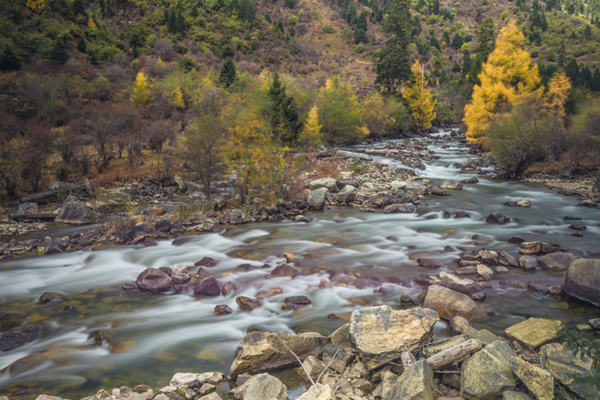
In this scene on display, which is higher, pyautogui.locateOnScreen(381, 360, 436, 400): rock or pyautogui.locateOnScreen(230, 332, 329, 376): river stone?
pyautogui.locateOnScreen(381, 360, 436, 400): rock

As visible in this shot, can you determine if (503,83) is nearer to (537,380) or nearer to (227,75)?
(227,75)

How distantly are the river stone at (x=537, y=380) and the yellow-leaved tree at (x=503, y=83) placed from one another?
86.5 feet

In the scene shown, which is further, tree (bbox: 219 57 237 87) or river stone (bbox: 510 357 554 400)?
tree (bbox: 219 57 237 87)

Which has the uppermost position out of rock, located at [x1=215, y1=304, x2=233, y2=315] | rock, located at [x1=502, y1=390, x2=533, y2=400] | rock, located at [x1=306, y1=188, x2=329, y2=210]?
rock, located at [x1=502, y1=390, x2=533, y2=400]

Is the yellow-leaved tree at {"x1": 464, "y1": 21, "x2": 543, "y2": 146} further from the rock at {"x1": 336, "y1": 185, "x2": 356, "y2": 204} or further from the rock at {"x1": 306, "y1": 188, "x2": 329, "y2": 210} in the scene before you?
the rock at {"x1": 306, "y1": 188, "x2": 329, "y2": 210}

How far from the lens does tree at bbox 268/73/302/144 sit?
26.3 m

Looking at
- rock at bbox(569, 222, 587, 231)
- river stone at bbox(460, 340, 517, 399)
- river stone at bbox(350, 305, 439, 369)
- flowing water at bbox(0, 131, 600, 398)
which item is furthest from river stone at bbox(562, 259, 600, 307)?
rock at bbox(569, 222, 587, 231)

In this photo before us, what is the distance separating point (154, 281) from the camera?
760 cm

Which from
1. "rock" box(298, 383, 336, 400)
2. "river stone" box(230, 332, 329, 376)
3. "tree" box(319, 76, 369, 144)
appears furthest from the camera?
"tree" box(319, 76, 369, 144)

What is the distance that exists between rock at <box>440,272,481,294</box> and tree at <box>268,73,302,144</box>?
20.1 meters

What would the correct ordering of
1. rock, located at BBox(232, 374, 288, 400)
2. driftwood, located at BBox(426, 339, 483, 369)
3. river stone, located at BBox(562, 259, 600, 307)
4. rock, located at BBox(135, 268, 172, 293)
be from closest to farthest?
rock, located at BBox(232, 374, 288, 400) → driftwood, located at BBox(426, 339, 483, 369) → river stone, located at BBox(562, 259, 600, 307) → rock, located at BBox(135, 268, 172, 293)

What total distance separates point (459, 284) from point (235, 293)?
14.6 ft

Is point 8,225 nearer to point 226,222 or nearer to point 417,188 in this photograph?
point 226,222

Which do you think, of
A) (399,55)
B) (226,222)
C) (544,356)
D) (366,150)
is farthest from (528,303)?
(399,55)
